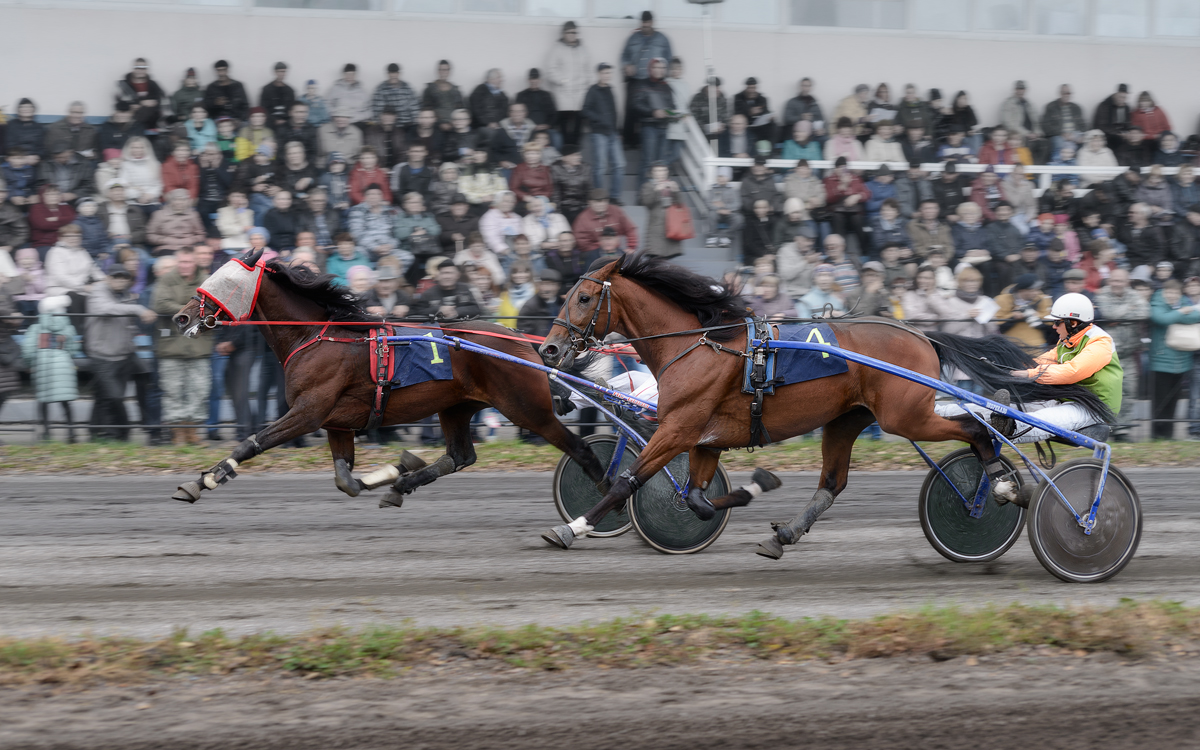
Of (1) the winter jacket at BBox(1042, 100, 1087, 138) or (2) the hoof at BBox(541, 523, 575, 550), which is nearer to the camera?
(2) the hoof at BBox(541, 523, 575, 550)

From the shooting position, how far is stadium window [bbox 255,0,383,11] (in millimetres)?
14156

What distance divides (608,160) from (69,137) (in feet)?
19.0

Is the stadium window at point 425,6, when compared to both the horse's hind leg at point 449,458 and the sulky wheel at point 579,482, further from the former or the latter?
the sulky wheel at point 579,482

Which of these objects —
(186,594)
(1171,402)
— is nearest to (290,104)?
(186,594)

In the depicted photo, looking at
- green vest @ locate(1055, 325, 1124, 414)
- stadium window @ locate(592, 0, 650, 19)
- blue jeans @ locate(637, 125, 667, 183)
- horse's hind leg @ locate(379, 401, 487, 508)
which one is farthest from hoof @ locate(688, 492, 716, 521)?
stadium window @ locate(592, 0, 650, 19)

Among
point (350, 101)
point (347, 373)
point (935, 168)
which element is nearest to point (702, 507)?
point (347, 373)

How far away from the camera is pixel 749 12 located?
15492 millimetres

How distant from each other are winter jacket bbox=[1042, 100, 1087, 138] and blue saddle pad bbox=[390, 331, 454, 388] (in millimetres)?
11574

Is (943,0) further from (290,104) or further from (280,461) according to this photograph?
(280,461)

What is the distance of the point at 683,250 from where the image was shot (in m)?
12.5

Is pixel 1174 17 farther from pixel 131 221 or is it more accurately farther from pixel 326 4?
pixel 131 221

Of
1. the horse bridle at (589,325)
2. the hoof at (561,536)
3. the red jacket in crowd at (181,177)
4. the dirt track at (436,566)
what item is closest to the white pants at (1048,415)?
the dirt track at (436,566)

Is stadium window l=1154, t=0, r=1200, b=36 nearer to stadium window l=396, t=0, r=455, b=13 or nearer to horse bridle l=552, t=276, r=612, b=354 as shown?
stadium window l=396, t=0, r=455, b=13

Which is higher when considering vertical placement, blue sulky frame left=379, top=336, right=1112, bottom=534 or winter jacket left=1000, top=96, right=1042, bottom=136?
winter jacket left=1000, top=96, right=1042, bottom=136
